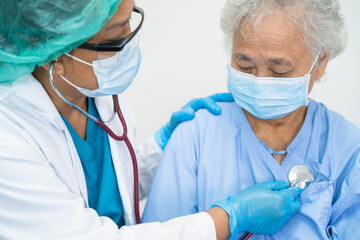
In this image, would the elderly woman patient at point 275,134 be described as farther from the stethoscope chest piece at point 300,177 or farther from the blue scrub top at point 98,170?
the blue scrub top at point 98,170

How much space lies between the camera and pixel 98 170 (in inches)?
Answer: 53.6

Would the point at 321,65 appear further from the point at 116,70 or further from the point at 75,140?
the point at 75,140

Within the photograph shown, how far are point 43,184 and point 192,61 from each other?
1.18 m

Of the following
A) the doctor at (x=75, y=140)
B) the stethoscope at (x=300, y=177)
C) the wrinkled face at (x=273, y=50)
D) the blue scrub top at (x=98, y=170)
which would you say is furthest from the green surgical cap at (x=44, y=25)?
the stethoscope at (x=300, y=177)

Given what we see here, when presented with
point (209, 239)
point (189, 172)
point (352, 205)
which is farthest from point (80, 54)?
point (352, 205)

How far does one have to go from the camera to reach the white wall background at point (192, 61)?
192 cm

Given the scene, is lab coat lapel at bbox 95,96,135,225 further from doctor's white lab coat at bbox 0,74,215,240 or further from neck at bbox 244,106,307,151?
neck at bbox 244,106,307,151

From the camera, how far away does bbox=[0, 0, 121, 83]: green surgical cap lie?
35.9 inches

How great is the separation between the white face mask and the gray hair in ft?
1.18

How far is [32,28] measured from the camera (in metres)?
0.94

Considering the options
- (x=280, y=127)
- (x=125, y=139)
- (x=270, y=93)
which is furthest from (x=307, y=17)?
(x=125, y=139)

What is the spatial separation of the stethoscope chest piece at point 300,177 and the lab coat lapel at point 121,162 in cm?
59

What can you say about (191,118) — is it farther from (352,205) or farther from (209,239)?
(352,205)

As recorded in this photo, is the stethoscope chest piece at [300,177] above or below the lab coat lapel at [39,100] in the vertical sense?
below
